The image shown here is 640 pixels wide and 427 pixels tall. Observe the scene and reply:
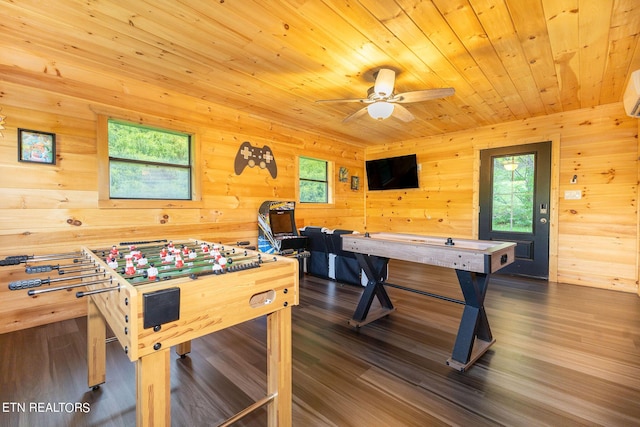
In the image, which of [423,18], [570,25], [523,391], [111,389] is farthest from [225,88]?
[523,391]

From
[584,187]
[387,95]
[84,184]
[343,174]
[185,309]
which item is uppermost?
[387,95]

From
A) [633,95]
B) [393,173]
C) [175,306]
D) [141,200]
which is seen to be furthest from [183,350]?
[393,173]

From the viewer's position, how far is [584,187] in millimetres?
4012

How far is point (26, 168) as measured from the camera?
8.57ft

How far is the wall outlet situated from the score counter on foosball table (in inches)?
179

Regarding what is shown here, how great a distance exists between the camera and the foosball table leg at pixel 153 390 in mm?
989

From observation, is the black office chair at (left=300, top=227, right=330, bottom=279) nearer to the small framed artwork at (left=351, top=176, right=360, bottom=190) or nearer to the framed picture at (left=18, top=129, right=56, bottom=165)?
the small framed artwork at (left=351, top=176, right=360, bottom=190)

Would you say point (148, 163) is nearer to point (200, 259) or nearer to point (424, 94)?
point (200, 259)

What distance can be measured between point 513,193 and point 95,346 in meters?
5.37

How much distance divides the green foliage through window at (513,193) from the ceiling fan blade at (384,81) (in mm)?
3005

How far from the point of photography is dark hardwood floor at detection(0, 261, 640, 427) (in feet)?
5.09

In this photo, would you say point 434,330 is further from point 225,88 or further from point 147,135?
point 147,135

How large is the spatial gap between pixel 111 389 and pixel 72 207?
1934 mm

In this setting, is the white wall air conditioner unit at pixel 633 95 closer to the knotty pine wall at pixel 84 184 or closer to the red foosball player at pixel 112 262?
the knotty pine wall at pixel 84 184
